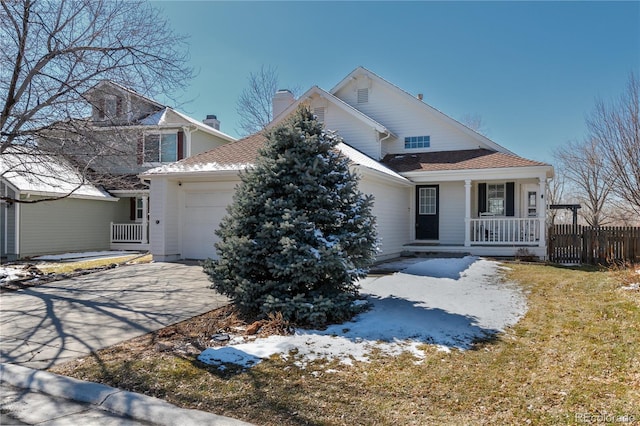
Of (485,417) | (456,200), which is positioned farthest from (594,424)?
(456,200)

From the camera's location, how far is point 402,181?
48.9ft

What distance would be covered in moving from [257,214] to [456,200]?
1150 cm

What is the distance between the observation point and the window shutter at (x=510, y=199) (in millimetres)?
16391

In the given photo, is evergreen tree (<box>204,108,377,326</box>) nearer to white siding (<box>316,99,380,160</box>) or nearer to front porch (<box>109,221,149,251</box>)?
white siding (<box>316,99,380,160</box>)

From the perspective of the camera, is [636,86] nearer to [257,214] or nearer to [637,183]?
[637,183]

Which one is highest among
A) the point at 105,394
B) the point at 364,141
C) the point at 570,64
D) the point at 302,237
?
the point at 570,64

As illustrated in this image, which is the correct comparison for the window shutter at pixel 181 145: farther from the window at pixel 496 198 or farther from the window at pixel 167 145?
the window at pixel 496 198

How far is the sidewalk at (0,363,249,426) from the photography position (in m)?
3.73

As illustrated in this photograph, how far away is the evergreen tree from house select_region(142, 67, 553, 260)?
4.72 metres

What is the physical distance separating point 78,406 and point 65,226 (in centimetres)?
1648

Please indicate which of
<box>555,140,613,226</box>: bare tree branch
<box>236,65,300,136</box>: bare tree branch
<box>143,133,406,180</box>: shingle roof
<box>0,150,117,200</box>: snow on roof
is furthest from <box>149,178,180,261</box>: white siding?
<box>555,140,613,226</box>: bare tree branch

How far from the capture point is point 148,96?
11062 millimetres

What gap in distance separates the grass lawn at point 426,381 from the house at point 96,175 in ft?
23.7

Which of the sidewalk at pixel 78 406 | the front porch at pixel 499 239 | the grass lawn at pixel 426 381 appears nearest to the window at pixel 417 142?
the front porch at pixel 499 239
